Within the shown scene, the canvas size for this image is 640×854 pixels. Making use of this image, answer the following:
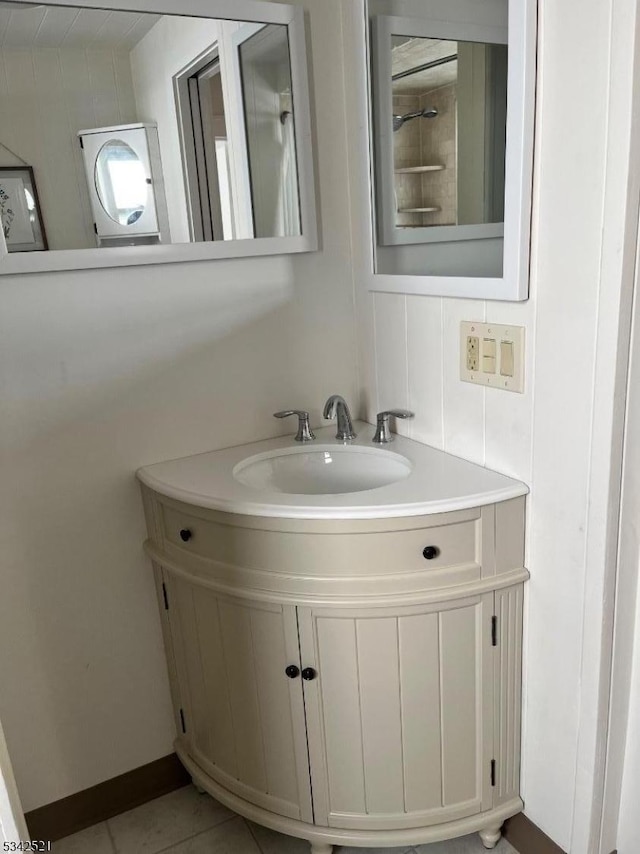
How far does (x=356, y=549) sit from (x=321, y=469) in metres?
0.42

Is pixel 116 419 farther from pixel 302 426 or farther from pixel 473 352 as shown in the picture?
pixel 473 352

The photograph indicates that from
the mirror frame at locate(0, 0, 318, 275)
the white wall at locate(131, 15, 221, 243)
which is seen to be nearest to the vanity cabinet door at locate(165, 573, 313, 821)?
the mirror frame at locate(0, 0, 318, 275)

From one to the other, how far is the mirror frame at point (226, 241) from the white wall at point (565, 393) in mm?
138

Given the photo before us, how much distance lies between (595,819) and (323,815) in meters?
0.56

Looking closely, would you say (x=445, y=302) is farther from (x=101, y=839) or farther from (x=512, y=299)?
(x=101, y=839)

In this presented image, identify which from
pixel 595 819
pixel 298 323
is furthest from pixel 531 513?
pixel 298 323

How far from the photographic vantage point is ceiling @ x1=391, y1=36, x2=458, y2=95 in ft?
4.79

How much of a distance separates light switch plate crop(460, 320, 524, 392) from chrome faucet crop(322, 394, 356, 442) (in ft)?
1.09

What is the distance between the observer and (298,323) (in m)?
1.74

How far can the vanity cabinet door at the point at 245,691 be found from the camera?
1.44 m

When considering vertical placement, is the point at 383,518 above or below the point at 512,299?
below

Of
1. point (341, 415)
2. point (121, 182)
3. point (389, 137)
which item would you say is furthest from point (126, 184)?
point (341, 415)

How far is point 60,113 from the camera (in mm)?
1392

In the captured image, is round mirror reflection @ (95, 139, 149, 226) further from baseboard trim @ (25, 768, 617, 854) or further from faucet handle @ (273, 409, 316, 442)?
baseboard trim @ (25, 768, 617, 854)
